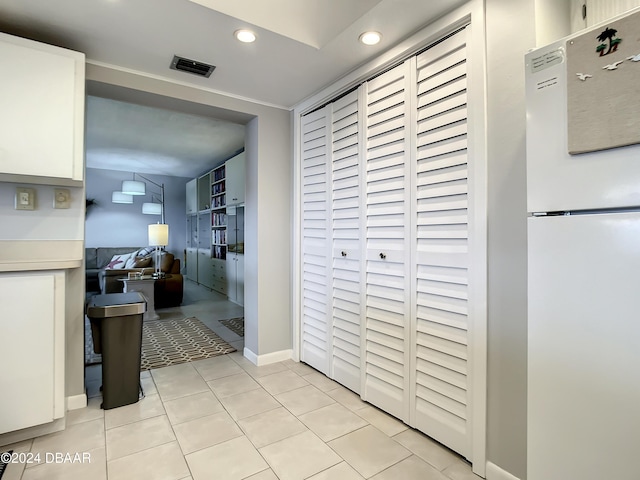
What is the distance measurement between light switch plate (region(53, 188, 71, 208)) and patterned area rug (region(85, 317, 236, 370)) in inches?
61.8

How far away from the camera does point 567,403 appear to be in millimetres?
1006

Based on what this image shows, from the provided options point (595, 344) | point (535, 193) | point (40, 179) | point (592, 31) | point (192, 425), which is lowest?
point (192, 425)

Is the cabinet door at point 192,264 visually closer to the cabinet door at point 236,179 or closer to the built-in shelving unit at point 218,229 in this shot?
the built-in shelving unit at point 218,229

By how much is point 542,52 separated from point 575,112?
0.25m

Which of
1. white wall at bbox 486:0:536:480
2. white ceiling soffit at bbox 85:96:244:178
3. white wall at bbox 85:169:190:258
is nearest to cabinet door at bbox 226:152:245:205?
white ceiling soffit at bbox 85:96:244:178

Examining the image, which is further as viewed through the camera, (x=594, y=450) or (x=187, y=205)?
(x=187, y=205)

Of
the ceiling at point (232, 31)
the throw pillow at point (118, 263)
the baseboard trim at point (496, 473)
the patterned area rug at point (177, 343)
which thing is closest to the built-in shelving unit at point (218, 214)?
the throw pillow at point (118, 263)

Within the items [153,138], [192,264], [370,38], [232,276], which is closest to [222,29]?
[370,38]

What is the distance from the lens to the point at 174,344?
358cm

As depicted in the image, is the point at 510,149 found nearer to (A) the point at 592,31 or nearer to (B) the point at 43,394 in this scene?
(A) the point at 592,31

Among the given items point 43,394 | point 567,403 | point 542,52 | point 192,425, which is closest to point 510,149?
point 542,52

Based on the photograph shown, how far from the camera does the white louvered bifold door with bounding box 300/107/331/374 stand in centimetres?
272

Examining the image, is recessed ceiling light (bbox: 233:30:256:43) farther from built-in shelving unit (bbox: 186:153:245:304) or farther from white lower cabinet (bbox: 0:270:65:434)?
built-in shelving unit (bbox: 186:153:245:304)

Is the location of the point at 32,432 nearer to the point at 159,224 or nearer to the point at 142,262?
the point at 159,224
